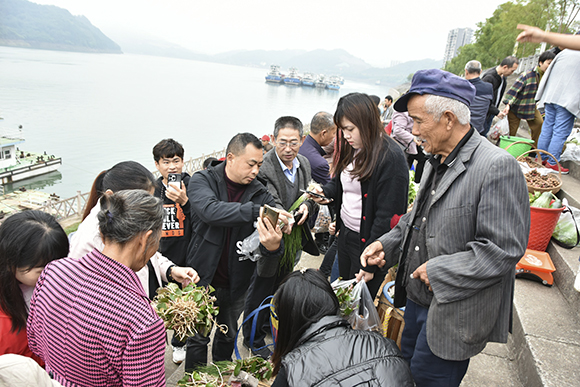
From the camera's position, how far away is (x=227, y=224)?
8.17 feet

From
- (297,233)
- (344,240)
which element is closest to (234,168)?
(297,233)

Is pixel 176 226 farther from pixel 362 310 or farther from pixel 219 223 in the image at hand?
pixel 362 310

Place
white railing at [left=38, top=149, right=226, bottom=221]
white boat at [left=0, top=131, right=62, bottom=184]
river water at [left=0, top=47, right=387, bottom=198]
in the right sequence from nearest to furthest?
white railing at [left=38, top=149, right=226, bottom=221] → white boat at [left=0, top=131, right=62, bottom=184] → river water at [left=0, top=47, right=387, bottom=198]

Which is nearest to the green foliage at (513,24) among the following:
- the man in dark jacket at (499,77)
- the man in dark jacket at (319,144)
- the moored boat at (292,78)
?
the man in dark jacket at (499,77)

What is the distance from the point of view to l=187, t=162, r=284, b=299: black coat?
247 cm

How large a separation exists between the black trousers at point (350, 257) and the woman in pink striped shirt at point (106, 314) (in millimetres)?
1744

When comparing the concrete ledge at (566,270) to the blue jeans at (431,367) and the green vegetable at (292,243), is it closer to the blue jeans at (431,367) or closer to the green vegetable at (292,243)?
the blue jeans at (431,367)

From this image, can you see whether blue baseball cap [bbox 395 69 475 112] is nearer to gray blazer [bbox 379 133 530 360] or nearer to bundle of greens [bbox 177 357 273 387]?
gray blazer [bbox 379 133 530 360]

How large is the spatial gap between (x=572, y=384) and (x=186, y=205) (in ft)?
10.5

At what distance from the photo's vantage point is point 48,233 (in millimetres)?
1772

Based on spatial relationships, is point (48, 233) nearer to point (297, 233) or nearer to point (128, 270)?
point (128, 270)

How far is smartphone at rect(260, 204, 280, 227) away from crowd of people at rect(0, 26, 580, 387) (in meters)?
0.04

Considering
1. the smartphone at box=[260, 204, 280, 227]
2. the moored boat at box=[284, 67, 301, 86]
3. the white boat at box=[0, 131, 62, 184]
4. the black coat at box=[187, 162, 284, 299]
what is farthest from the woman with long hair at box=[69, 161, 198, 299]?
the moored boat at box=[284, 67, 301, 86]

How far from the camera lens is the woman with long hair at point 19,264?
170 cm
